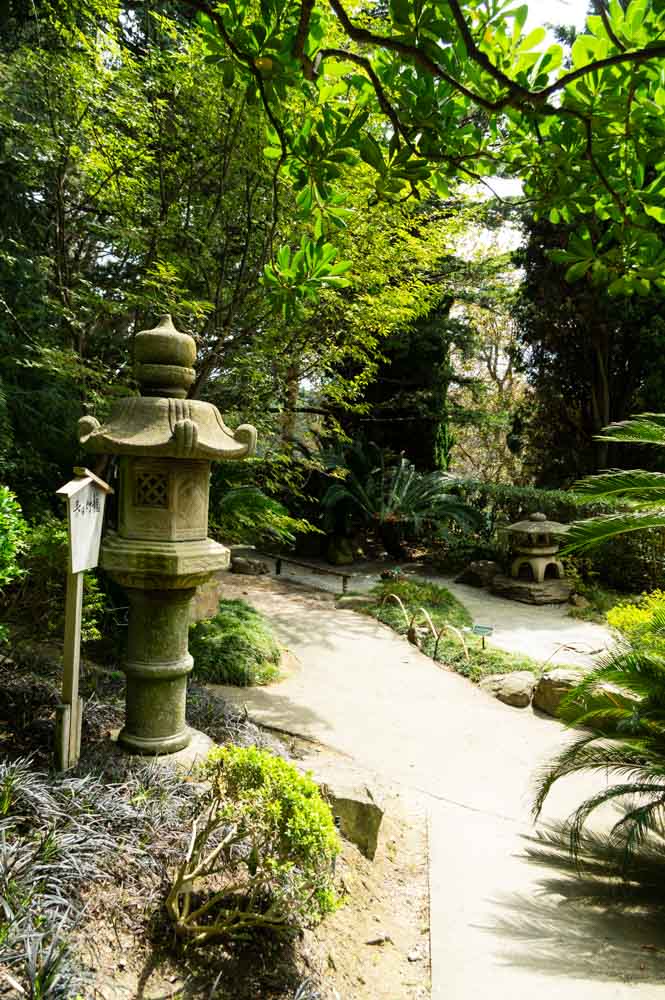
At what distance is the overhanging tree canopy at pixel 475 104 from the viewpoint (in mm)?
1354

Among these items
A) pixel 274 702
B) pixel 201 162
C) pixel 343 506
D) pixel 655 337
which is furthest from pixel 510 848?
pixel 655 337

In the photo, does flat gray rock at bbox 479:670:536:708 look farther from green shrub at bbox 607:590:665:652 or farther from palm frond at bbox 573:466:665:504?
palm frond at bbox 573:466:665:504

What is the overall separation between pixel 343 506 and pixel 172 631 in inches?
375

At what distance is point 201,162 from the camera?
6.26 metres

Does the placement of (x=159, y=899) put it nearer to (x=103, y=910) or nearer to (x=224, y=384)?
(x=103, y=910)

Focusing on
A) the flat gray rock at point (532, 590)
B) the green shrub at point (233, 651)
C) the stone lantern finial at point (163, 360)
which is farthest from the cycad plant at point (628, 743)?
the flat gray rock at point (532, 590)

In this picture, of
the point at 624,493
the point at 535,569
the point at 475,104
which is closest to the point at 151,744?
the point at 624,493

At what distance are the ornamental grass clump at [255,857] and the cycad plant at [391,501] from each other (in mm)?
9542

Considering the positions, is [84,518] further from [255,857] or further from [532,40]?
[532,40]

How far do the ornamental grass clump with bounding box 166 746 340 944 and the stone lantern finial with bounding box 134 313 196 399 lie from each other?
5.74 feet

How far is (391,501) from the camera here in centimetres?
1262

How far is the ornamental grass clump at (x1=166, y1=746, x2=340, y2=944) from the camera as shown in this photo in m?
2.41

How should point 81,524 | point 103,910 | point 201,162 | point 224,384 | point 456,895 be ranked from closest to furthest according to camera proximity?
1. point 103,910
2. point 81,524
3. point 456,895
4. point 201,162
5. point 224,384

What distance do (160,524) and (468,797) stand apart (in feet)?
9.04
